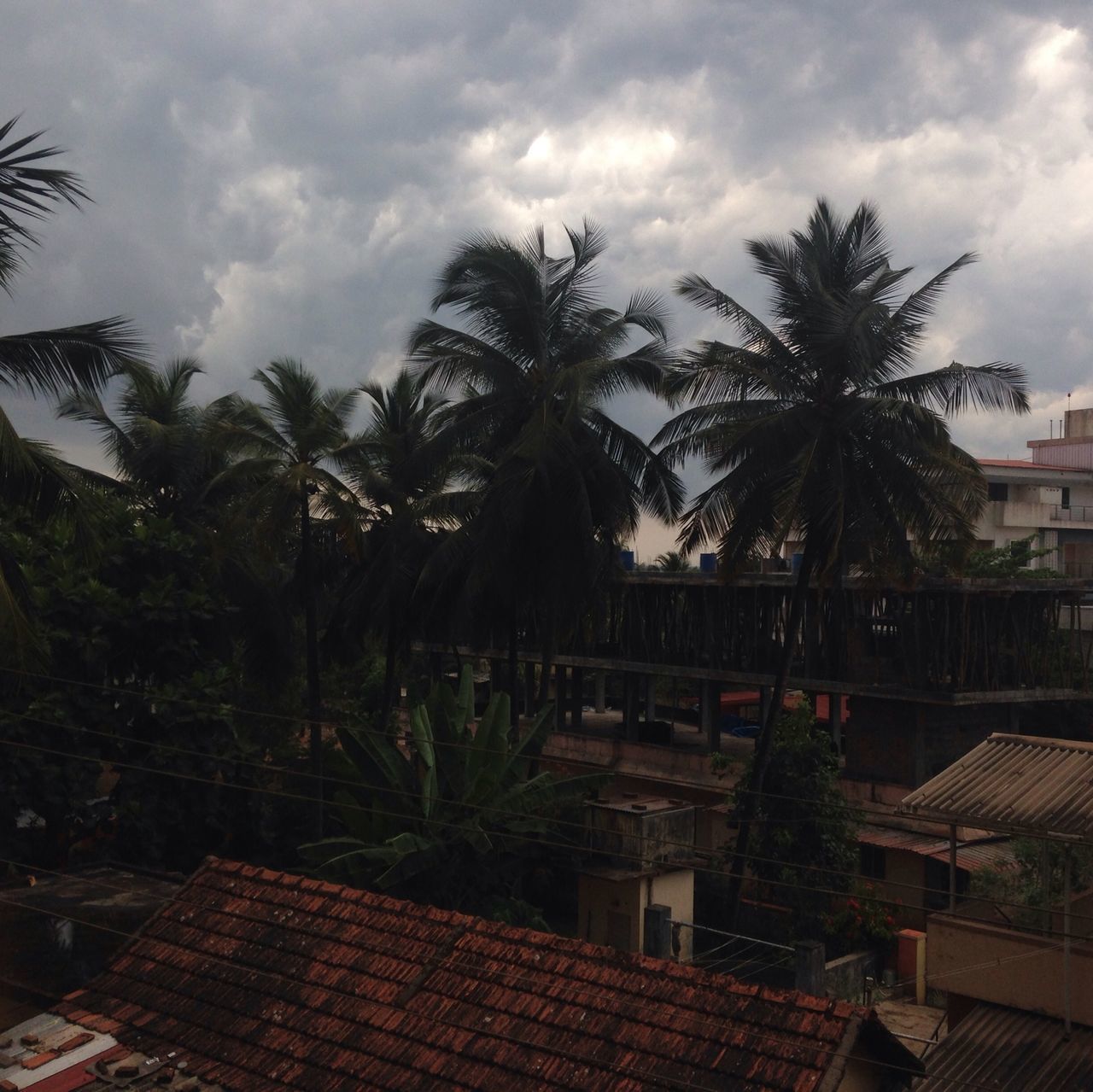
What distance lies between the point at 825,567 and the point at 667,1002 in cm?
1247

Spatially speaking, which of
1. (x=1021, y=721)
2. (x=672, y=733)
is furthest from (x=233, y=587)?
(x=1021, y=721)

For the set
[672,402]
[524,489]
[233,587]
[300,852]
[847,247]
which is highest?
[847,247]

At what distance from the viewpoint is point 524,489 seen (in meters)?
22.0

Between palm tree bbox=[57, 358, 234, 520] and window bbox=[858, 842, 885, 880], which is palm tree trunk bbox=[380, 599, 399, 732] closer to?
palm tree bbox=[57, 358, 234, 520]

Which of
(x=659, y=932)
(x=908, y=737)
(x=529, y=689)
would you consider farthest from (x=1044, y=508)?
(x=659, y=932)

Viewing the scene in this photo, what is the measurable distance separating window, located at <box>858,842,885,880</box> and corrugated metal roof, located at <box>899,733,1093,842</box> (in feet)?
40.8

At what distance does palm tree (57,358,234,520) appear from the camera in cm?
2528

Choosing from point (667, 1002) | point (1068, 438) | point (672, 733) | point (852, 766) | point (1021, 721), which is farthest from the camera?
point (1068, 438)

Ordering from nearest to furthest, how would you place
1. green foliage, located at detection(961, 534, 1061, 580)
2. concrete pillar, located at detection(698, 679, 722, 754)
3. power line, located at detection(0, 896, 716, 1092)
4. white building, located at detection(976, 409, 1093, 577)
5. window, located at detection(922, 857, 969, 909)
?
power line, located at detection(0, 896, 716, 1092), window, located at detection(922, 857, 969, 909), green foliage, located at detection(961, 534, 1061, 580), concrete pillar, located at detection(698, 679, 722, 754), white building, located at detection(976, 409, 1093, 577)

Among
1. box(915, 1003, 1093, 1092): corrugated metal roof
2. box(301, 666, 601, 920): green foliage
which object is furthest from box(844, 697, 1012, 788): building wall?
box(915, 1003, 1093, 1092): corrugated metal roof

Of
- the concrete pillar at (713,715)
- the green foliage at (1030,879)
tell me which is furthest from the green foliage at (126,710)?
the concrete pillar at (713,715)

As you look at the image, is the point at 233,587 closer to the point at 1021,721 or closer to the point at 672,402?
the point at 672,402

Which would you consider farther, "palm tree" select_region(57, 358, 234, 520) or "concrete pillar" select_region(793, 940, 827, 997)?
"palm tree" select_region(57, 358, 234, 520)

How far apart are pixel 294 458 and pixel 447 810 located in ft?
29.2
